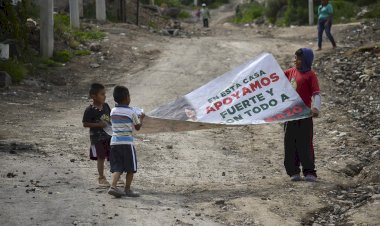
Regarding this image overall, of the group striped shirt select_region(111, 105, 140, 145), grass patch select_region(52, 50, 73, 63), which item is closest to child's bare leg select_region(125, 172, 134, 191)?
striped shirt select_region(111, 105, 140, 145)

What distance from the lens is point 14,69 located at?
54.7 feet

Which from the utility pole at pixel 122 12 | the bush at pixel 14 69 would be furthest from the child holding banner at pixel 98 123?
Answer: the utility pole at pixel 122 12

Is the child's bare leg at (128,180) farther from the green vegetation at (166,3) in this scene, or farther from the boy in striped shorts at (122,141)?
the green vegetation at (166,3)

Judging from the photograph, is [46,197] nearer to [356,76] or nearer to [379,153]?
[379,153]

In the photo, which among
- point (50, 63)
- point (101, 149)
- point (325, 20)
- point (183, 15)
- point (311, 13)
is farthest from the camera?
point (183, 15)

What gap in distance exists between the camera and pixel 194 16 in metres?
43.1

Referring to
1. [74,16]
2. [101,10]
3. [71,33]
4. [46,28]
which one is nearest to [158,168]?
[46,28]

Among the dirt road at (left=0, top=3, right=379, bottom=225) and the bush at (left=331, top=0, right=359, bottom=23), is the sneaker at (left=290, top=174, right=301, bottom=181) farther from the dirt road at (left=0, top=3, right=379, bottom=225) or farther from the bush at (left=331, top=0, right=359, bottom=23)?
the bush at (left=331, top=0, right=359, bottom=23)

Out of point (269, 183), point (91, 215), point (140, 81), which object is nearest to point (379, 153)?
point (269, 183)

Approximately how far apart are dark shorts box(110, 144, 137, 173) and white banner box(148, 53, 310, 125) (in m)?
0.90

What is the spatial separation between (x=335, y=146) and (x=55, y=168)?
4373 mm

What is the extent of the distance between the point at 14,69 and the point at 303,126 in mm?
9447

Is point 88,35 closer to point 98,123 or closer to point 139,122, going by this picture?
point 98,123

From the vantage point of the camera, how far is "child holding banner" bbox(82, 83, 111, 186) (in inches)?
327
